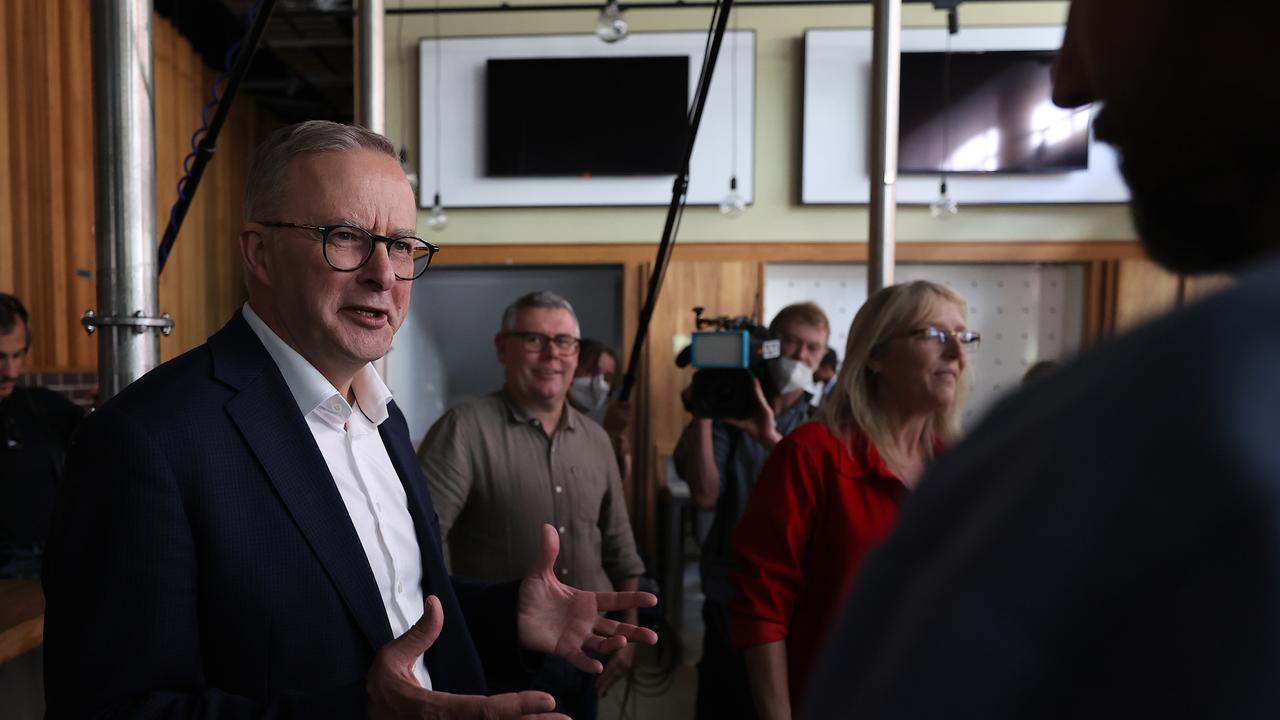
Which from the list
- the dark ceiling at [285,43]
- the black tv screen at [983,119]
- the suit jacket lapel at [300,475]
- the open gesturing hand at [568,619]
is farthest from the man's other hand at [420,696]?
the dark ceiling at [285,43]

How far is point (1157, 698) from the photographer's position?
20 cm

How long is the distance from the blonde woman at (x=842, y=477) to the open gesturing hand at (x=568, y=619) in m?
0.42

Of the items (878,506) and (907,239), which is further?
(907,239)

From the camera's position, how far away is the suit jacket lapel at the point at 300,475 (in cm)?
98

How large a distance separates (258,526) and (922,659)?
892 mm

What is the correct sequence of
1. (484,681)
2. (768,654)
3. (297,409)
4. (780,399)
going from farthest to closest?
(780,399), (768,654), (484,681), (297,409)

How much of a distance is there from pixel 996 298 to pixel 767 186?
1602 millimetres

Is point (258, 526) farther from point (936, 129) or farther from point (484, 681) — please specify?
point (936, 129)

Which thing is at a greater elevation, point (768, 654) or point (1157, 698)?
point (1157, 698)

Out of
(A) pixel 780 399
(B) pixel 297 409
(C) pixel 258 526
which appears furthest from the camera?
(A) pixel 780 399

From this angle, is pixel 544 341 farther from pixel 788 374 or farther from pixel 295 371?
pixel 295 371

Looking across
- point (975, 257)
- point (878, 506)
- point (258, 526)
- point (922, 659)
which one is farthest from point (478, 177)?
point (922, 659)

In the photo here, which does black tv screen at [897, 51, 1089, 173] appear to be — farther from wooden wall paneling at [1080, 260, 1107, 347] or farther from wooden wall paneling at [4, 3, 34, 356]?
wooden wall paneling at [4, 3, 34, 356]

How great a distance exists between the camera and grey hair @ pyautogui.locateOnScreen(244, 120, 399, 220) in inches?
43.8
